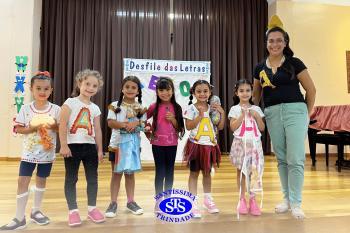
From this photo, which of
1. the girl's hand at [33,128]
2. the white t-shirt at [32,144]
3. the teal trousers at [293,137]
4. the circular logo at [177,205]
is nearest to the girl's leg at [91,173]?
the white t-shirt at [32,144]

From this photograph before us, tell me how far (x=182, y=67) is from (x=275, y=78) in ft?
7.84

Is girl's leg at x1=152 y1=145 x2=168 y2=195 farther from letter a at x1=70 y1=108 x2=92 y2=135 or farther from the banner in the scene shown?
the banner

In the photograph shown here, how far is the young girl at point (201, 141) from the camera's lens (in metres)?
2.19

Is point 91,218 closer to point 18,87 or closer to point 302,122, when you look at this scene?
point 302,122

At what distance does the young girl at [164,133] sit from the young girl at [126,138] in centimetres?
11

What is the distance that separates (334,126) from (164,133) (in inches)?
117

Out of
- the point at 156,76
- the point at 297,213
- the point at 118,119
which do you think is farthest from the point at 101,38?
the point at 297,213

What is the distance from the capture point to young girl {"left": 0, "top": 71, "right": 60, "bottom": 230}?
1.87 metres

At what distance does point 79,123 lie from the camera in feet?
6.36

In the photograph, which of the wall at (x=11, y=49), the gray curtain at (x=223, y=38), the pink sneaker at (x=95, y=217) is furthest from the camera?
the gray curtain at (x=223, y=38)

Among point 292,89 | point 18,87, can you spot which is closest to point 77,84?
point 292,89

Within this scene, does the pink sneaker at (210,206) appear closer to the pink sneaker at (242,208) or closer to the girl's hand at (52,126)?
the pink sneaker at (242,208)

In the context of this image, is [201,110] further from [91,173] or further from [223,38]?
[223,38]

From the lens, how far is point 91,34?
18.8 feet
